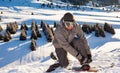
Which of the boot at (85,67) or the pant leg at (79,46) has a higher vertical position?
the pant leg at (79,46)

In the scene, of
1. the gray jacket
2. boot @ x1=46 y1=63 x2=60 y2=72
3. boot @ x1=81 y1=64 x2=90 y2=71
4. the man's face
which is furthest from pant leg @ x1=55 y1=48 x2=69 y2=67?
the man's face

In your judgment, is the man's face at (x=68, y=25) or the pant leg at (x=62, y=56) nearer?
the man's face at (x=68, y=25)

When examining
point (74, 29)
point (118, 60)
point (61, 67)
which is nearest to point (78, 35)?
point (74, 29)

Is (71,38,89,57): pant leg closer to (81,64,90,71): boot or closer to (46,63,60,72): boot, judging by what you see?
(81,64,90,71): boot

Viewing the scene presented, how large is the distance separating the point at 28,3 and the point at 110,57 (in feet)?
160

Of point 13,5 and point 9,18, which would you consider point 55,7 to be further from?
point 9,18

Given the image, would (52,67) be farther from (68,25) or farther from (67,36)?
(68,25)

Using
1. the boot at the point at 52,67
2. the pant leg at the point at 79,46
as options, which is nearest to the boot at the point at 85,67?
the pant leg at the point at 79,46

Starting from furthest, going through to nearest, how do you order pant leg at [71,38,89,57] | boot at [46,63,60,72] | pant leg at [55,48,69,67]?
1. boot at [46,63,60,72]
2. pant leg at [55,48,69,67]
3. pant leg at [71,38,89,57]

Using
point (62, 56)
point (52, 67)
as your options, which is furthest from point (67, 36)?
point (52, 67)

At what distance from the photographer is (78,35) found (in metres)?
8.19

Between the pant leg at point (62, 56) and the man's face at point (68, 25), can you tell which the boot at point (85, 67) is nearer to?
the pant leg at point (62, 56)

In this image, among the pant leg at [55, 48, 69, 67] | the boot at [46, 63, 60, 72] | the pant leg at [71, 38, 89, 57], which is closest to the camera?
the pant leg at [71, 38, 89, 57]

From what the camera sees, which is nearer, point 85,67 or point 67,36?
point 67,36
